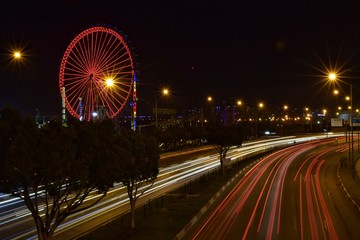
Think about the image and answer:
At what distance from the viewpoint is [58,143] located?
12.1 m

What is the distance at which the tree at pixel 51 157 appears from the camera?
37.7ft

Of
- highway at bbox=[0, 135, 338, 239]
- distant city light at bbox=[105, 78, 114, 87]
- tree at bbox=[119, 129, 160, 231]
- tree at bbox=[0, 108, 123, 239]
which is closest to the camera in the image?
tree at bbox=[0, 108, 123, 239]

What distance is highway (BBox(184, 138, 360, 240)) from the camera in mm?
19578

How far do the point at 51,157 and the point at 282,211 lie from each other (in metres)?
16.6

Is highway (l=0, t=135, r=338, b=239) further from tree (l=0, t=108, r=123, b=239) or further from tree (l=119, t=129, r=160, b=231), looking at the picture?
tree (l=0, t=108, r=123, b=239)

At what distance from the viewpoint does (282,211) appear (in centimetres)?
2475

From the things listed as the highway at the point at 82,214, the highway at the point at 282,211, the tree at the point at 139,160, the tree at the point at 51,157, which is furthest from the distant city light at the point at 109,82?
the tree at the point at 51,157

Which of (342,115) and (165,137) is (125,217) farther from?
(165,137)

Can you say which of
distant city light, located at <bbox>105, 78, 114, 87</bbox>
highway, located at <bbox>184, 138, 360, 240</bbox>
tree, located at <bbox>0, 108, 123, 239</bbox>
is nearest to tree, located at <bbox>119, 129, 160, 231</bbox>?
highway, located at <bbox>184, 138, 360, 240</bbox>

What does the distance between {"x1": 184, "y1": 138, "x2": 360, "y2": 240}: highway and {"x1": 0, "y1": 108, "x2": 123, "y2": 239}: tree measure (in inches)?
286

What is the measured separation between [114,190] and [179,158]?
29.3 metres

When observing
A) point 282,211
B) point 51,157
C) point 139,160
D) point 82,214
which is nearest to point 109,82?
point 82,214

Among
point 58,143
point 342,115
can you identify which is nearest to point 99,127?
point 58,143

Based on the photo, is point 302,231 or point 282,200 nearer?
point 302,231
